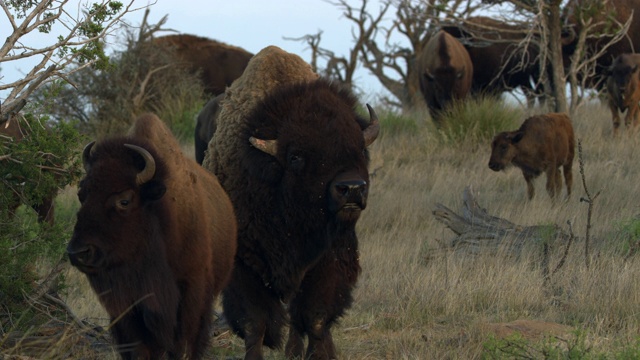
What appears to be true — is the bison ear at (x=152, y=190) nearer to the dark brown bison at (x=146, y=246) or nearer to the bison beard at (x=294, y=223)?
the dark brown bison at (x=146, y=246)

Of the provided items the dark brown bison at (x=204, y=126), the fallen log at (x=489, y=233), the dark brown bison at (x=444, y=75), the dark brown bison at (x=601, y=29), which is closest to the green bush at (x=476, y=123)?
the dark brown bison at (x=444, y=75)

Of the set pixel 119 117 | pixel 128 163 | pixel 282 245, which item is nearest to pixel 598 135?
pixel 119 117

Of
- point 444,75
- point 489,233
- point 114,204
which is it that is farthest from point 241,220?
point 444,75

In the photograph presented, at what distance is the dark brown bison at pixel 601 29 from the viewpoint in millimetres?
17047

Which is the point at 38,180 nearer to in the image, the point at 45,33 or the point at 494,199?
the point at 45,33

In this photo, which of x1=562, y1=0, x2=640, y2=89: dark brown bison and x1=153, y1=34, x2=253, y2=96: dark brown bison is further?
x1=153, y1=34, x2=253, y2=96: dark brown bison

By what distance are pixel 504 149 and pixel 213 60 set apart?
11.9 m

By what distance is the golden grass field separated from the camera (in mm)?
6875

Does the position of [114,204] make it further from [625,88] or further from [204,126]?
[625,88]

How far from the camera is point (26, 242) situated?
7121 mm

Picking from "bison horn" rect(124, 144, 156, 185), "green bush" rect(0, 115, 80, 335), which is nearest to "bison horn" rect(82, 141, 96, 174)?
"bison horn" rect(124, 144, 156, 185)

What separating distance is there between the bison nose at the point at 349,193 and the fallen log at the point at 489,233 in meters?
3.76

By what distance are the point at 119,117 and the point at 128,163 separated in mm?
14595

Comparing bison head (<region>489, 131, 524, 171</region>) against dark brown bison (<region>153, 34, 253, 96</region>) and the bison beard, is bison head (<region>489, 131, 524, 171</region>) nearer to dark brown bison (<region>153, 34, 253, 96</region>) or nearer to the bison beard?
the bison beard
